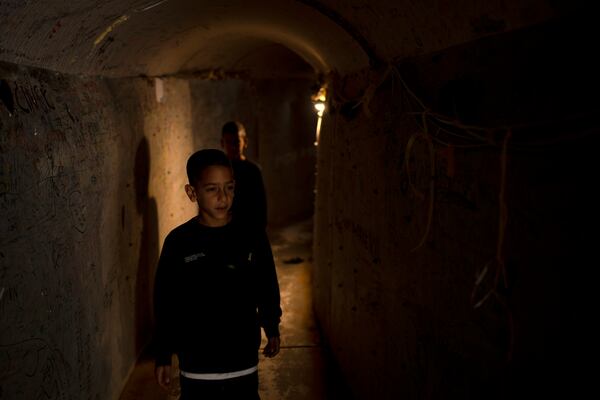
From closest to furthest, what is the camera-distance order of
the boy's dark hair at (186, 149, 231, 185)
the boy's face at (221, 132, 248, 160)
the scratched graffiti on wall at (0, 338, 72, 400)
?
the scratched graffiti on wall at (0, 338, 72, 400), the boy's dark hair at (186, 149, 231, 185), the boy's face at (221, 132, 248, 160)

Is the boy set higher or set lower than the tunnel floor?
higher

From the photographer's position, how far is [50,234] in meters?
2.51

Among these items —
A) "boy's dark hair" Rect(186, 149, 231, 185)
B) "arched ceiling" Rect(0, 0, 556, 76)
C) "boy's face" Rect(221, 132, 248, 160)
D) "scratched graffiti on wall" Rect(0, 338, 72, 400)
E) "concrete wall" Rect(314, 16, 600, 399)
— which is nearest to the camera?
"concrete wall" Rect(314, 16, 600, 399)

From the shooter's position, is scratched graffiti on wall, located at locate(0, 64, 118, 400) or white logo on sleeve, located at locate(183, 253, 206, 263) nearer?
scratched graffiti on wall, located at locate(0, 64, 118, 400)

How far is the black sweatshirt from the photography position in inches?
99.3

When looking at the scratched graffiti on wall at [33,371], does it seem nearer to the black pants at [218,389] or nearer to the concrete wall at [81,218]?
the concrete wall at [81,218]

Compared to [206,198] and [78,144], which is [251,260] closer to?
[206,198]

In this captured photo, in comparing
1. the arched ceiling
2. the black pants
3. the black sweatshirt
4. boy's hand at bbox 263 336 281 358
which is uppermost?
the arched ceiling

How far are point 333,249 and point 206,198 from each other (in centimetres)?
206

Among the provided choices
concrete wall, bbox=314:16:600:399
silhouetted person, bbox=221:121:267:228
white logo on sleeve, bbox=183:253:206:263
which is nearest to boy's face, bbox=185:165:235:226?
white logo on sleeve, bbox=183:253:206:263

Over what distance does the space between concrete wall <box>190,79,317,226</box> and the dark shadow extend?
278 centimetres

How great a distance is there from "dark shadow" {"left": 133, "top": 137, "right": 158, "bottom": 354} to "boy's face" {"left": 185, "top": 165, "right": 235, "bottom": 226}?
185 cm

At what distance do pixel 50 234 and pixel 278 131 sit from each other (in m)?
7.55

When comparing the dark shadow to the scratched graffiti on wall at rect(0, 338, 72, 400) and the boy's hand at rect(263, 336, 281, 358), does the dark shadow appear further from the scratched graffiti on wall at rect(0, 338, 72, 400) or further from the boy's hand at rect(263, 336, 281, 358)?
the boy's hand at rect(263, 336, 281, 358)
